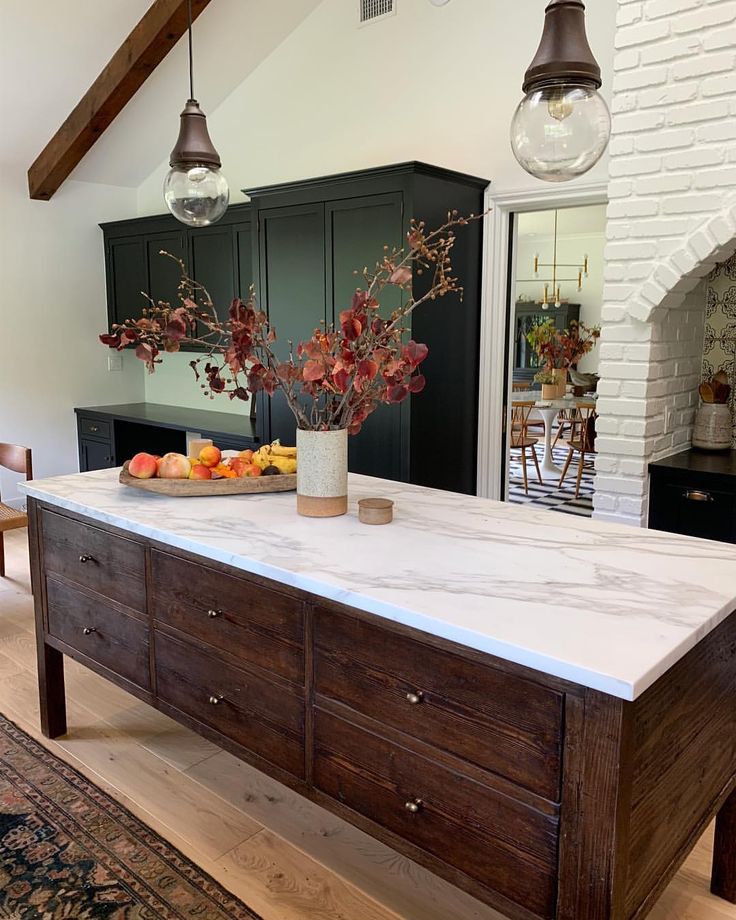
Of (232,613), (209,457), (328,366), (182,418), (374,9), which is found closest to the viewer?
(232,613)

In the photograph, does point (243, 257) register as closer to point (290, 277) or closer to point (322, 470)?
point (290, 277)

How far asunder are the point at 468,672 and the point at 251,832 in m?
1.19

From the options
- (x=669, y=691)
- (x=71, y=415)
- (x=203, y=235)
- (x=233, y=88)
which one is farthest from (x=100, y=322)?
(x=669, y=691)

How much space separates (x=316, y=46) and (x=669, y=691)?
182 inches

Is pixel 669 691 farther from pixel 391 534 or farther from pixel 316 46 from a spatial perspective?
pixel 316 46

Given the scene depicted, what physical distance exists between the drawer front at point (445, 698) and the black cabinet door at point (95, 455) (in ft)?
14.9

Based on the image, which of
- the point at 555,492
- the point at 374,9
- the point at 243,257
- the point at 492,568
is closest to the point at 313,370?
the point at 492,568

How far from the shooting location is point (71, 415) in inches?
241

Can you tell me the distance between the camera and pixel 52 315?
5922 mm

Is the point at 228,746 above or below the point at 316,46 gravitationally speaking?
below

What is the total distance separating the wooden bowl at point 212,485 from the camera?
93.2 inches

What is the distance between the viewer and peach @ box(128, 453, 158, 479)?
2.42 meters

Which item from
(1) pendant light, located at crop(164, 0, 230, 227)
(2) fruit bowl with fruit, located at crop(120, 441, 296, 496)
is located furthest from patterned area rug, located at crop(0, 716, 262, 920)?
(1) pendant light, located at crop(164, 0, 230, 227)

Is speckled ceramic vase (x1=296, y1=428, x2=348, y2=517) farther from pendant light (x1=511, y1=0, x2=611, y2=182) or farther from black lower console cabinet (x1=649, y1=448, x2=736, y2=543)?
black lower console cabinet (x1=649, y1=448, x2=736, y2=543)
